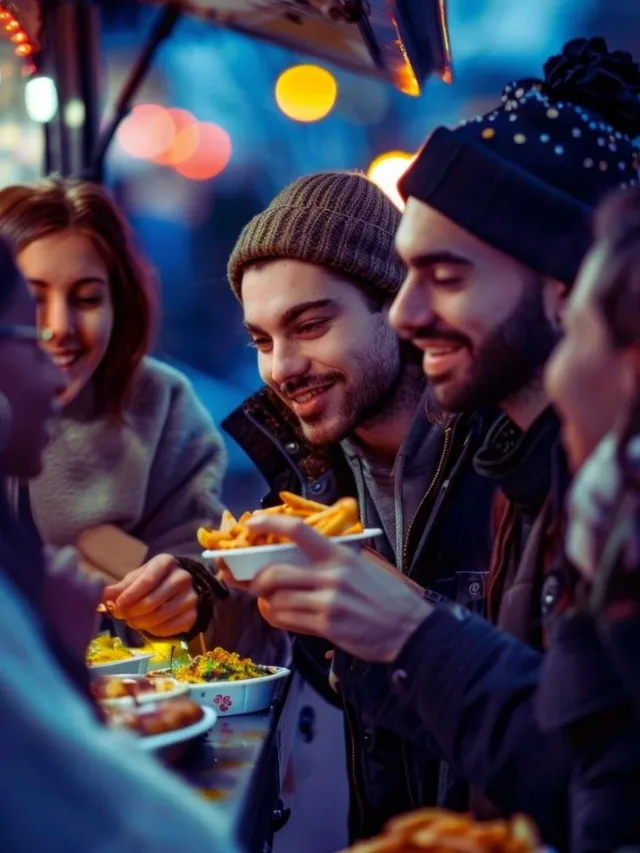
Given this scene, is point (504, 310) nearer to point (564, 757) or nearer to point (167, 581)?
point (564, 757)

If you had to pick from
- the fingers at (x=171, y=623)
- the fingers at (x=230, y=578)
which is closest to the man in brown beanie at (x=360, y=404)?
the fingers at (x=171, y=623)

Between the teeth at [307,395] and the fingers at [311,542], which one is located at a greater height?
the teeth at [307,395]

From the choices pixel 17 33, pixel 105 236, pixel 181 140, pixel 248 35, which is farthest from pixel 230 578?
pixel 181 140

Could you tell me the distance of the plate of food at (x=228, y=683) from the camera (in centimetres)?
276

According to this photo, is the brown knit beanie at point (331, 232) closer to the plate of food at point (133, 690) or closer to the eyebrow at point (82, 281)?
the eyebrow at point (82, 281)

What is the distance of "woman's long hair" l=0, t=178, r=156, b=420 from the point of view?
3.80 meters

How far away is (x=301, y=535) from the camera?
189 cm

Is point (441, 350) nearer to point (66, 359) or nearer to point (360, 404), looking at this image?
point (360, 404)

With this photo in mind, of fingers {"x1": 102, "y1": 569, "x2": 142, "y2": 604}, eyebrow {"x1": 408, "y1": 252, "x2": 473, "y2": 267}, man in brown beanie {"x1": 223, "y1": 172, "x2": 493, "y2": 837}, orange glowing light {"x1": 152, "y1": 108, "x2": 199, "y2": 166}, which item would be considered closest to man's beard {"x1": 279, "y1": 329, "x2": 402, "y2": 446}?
man in brown beanie {"x1": 223, "y1": 172, "x2": 493, "y2": 837}

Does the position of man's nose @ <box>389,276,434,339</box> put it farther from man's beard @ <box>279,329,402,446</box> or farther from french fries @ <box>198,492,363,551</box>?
man's beard @ <box>279,329,402,446</box>

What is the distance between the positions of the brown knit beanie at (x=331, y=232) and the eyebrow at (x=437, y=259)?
3.97 feet

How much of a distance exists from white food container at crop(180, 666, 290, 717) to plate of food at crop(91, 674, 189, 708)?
318 mm

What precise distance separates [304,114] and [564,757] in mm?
7711

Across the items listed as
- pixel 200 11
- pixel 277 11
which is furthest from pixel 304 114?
pixel 277 11
